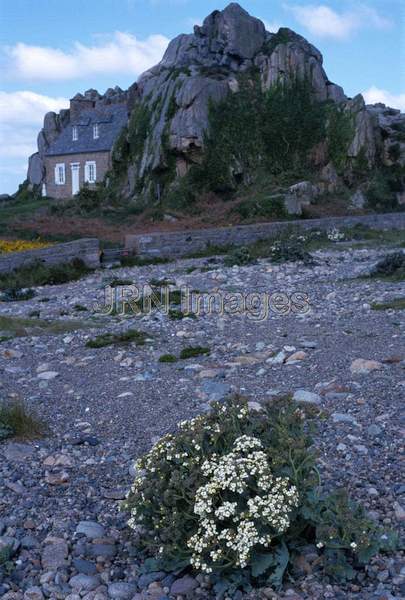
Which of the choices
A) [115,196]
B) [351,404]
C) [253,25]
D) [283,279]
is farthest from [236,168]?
[351,404]

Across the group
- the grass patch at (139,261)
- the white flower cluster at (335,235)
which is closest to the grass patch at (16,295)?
the grass patch at (139,261)

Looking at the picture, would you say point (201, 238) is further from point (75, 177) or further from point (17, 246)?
point (75, 177)

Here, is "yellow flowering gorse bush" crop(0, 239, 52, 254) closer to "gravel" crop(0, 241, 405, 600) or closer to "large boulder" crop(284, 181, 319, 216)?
"gravel" crop(0, 241, 405, 600)

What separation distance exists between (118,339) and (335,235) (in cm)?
1444

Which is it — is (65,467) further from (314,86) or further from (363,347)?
(314,86)

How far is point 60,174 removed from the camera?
42.6 metres

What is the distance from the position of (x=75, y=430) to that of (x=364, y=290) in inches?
315

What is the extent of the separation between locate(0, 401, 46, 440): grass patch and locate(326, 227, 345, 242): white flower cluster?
691 inches

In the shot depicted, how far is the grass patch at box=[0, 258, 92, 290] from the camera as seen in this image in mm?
16659

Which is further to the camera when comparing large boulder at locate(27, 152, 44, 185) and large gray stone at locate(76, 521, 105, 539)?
large boulder at locate(27, 152, 44, 185)

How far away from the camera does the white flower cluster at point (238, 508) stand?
3424mm

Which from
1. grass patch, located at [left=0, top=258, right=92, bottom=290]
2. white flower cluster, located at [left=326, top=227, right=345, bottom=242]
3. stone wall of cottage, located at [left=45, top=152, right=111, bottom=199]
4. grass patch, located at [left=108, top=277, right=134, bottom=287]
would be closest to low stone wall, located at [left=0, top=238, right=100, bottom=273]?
grass patch, located at [left=0, top=258, right=92, bottom=290]

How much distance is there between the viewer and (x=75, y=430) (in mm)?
6098

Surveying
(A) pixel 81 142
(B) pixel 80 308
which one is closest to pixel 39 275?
(B) pixel 80 308
